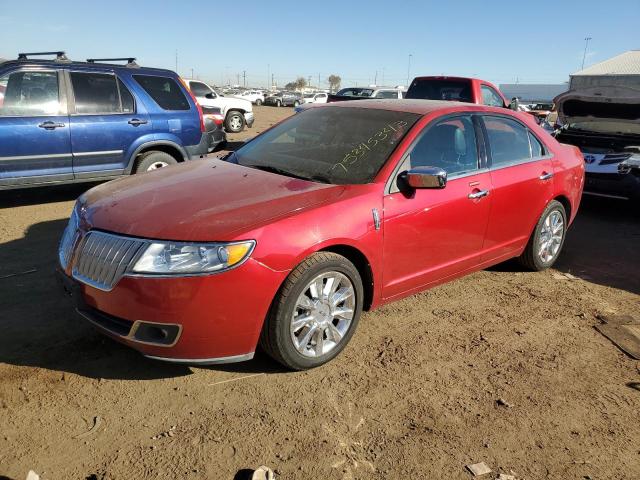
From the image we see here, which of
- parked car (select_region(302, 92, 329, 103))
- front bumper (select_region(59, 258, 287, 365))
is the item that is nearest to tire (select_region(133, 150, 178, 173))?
front bumper (select_region(59, 258, 287, 365))

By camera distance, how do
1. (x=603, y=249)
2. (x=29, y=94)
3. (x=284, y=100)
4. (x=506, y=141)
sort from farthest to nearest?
(x=284, y=100), (x=29, y=94), (x=603, y=249), (x=506, y=141)

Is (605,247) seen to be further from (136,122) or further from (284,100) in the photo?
(284,100)

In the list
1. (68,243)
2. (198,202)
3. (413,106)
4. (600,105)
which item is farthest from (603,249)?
(68,243)

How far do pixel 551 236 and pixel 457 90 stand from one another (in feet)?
19.1

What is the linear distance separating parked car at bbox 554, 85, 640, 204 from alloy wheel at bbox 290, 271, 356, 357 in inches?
210

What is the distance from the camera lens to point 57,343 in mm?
3299

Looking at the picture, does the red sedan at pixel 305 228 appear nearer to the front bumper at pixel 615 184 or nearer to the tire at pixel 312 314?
the tire at pixel 312 314

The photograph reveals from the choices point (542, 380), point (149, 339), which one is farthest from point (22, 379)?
point (542, 380)

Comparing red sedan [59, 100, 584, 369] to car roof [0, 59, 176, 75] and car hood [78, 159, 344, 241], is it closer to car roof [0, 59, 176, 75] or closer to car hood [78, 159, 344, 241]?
car hood [78, 159, 344, 241]

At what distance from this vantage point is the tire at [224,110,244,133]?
16938mm

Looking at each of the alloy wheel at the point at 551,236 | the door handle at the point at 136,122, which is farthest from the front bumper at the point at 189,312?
the door handle at the point at 136,122

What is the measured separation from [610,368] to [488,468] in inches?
58.8

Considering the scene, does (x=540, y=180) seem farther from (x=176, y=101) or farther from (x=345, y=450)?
(x=176, y=101)

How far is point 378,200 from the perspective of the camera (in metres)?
3.30
